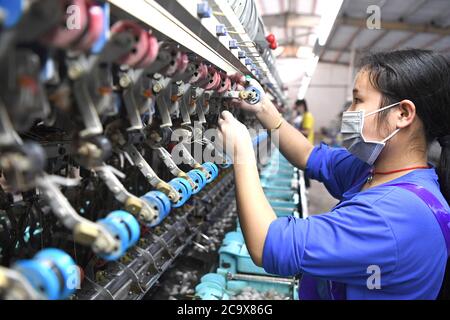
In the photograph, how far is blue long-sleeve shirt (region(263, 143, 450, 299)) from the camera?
96cm

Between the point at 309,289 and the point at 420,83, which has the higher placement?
the point at 420,83

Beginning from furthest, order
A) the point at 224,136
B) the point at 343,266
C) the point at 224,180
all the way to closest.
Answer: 1. the point at 224,180
2. the point at 224,136
3. the point at 343,266

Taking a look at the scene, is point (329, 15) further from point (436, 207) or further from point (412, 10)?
point (412, 10)

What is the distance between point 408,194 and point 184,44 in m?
0.78

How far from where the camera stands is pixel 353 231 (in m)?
0.97

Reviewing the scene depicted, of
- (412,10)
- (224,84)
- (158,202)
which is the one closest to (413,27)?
(412,10)

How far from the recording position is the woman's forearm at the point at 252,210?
1.03m

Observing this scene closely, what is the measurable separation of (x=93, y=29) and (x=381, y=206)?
864 mm

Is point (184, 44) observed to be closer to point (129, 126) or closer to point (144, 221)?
point (129, 126)

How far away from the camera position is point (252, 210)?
1.05 meters

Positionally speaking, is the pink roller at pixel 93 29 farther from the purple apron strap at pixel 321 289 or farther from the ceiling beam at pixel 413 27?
the ceiling beam at pixel 413 27

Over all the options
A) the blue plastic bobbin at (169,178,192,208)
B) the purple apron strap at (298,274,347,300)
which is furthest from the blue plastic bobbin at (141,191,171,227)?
the purple apron strap at (298,274,347,300)

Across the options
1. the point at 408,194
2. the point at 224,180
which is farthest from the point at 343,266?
the point at 224,180

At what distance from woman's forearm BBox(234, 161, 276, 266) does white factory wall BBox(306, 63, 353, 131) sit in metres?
17.0
